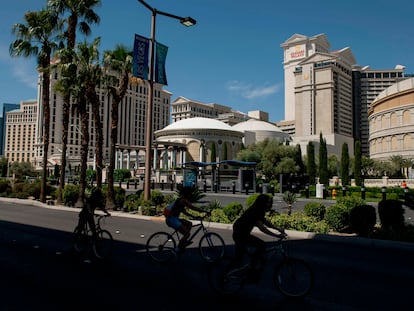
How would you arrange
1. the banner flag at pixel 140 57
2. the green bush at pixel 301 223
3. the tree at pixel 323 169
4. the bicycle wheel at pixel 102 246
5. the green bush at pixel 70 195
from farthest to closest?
the tree at pixel 323 169 → the green bush at pixel 70 195 → the banner flag at pixel 140 57 → the green bush at pixel 301 223 → the bicycle wheel at pixel 102 246

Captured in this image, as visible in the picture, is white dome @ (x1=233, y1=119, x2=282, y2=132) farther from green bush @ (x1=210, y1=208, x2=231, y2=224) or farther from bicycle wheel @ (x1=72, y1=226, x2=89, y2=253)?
bicycle wheel @ (x1=72, y1=226, x2=89, y2=253)

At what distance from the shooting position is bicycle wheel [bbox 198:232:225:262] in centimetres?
756

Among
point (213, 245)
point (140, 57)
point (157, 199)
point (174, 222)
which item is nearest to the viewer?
point (174, 222)

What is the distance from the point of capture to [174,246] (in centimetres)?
755

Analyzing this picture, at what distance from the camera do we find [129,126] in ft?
484

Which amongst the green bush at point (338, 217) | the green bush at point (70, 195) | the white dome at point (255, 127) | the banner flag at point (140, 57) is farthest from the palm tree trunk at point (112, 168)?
the white dome at point (255, 127)

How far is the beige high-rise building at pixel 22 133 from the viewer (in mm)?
162750

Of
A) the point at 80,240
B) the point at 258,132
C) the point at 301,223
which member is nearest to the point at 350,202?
the point at 301,223

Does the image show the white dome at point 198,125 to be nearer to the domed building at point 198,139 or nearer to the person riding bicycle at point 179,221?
the domed building at point 198,139

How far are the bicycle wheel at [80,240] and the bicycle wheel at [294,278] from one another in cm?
475

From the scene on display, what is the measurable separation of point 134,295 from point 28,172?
88.8m

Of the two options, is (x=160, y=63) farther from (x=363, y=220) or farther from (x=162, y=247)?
(x=363, y=220)

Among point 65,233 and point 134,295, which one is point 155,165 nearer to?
point 65,233

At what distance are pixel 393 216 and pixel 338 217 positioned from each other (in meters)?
1.64
